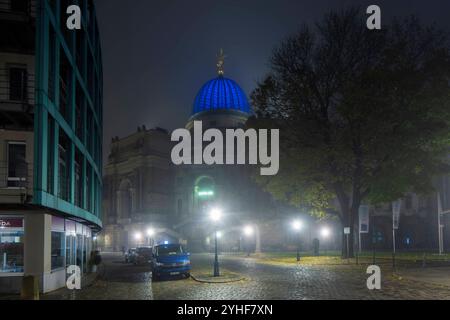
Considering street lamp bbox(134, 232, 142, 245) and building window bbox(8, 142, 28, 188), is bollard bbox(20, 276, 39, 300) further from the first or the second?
street lamp bbox(134, 232, 142, 245)

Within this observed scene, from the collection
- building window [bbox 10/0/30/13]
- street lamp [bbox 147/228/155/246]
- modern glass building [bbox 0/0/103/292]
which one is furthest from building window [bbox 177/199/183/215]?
building window [bbox 10/0/30/13]

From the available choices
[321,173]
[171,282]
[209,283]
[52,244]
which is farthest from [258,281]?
[321,173]

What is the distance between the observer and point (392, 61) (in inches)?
1328

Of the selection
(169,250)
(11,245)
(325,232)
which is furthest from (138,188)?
(11,245)

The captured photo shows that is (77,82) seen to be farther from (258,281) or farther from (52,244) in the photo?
(258,281)

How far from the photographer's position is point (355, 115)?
32625 millimetres

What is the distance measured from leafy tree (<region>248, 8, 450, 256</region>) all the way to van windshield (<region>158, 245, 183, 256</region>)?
1156cm

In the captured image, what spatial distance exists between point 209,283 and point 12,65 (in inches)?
504

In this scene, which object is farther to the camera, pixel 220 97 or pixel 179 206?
pixel 220 97

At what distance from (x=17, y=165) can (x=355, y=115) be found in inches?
822

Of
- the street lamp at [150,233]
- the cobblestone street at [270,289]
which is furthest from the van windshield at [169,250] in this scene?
the street lamp at [150,233]

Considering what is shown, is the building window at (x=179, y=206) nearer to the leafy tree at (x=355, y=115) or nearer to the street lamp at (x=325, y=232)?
the street lamp at (x=325, y=232)

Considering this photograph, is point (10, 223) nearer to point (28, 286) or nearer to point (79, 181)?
point (28, 286)

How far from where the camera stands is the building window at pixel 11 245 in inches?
789
